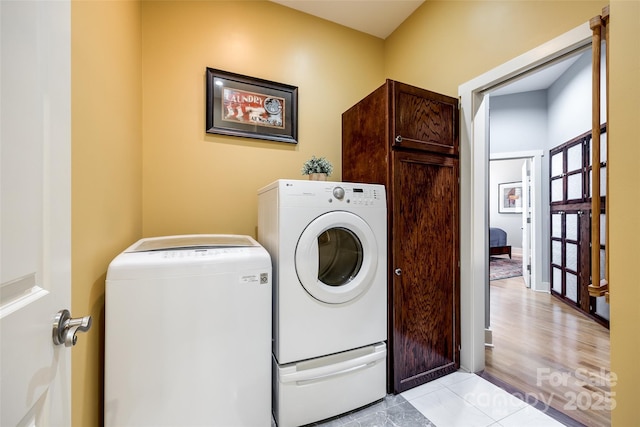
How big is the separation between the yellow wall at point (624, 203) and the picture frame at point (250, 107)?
183 cm

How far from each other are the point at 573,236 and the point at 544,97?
7.31 ft

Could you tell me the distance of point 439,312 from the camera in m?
1.79

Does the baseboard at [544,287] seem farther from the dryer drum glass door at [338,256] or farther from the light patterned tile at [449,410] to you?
the dryer drum glass door at [338,256]

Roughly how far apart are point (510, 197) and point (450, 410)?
732 cm

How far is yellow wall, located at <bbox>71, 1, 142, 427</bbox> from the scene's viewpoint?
0.89m

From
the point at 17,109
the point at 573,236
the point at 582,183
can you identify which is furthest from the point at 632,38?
the point at 573,236

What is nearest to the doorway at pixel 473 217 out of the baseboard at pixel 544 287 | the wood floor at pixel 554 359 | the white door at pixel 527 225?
the wood floor at pixel 554 359

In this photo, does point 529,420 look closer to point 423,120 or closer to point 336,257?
point 336,257

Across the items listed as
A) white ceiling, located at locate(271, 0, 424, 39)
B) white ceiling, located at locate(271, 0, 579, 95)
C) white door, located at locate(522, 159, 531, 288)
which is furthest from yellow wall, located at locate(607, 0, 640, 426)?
white door, located at locate(522, 159, 531, 288)

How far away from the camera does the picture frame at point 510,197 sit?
6.89m

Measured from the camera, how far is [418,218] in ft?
5.65

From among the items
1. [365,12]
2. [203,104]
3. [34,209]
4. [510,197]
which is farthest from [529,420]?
[510,197]

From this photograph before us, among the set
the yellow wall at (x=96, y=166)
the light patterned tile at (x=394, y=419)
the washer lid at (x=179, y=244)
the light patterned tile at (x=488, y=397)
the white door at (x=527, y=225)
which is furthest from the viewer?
the white door at (x=527, y=225)

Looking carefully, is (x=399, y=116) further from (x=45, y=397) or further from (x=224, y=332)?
(x=45, y=397)
